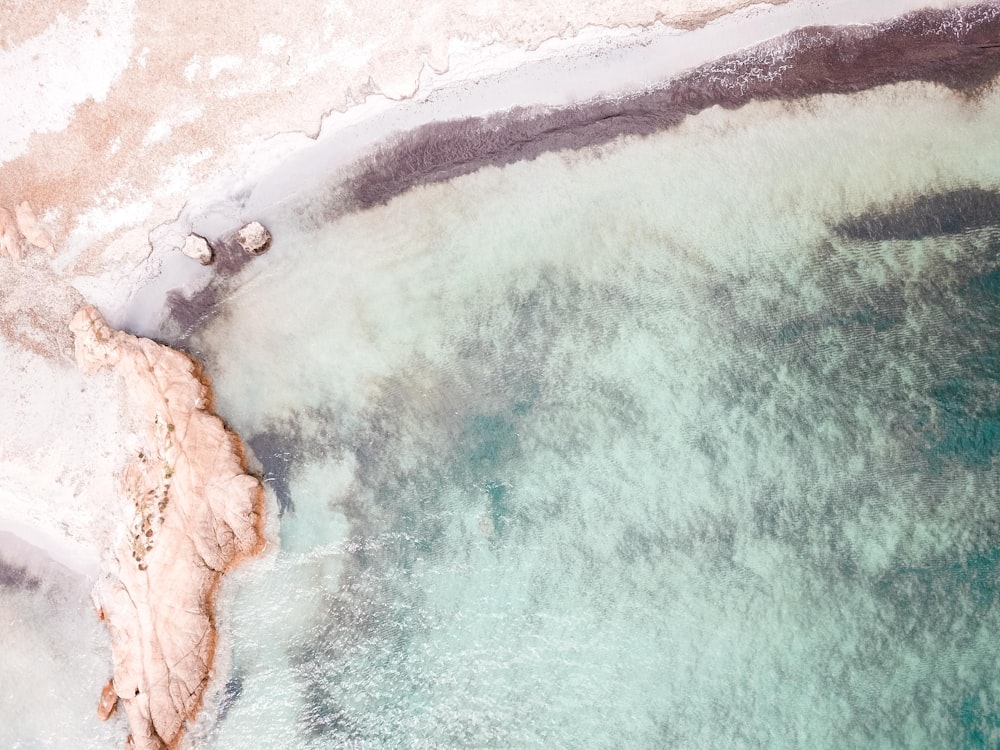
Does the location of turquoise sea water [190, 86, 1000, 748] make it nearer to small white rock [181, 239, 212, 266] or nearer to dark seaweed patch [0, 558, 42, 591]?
small white rock [181, 239, 212, 266]

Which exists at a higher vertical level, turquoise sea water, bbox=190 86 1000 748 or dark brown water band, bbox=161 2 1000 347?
dark brown water band, bbox=161 2 1000 347

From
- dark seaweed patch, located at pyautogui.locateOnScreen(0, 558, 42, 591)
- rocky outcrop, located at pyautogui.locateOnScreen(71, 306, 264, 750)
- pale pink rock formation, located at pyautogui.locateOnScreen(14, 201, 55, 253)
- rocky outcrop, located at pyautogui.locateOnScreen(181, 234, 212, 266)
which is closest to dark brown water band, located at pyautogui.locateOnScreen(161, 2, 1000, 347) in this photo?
rocky outcrop, located at pyautogui.locateOnScreen(181, 234, 212, 266)

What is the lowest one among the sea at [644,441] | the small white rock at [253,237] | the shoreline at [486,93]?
the sea at [644,441]

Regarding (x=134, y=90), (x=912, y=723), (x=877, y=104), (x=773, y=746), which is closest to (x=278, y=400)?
(x=134, y=90)

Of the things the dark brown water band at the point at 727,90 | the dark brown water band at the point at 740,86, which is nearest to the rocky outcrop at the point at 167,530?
the dark brown water band at the point at 727,90

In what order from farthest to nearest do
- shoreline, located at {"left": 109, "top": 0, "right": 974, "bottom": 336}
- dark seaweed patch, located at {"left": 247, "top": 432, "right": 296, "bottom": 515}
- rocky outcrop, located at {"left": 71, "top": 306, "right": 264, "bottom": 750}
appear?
dark seaweed patch, located at {"left": 247, "top": 432, "right": 296, "bottom": 515} < shoreline, located at {"left": 109, "top": 0, "right": 974, "bottom": 336} < rocky outcrop, located at {"left": 71, "top": 306, "right": 264, "bottom": 750}

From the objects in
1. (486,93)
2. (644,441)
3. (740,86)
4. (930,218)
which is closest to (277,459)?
(644,441)

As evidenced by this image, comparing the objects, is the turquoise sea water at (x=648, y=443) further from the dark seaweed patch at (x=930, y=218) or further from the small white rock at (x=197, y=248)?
the small white rock at (x=197, y=248)

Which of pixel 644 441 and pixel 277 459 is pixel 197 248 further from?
pixel 644 441

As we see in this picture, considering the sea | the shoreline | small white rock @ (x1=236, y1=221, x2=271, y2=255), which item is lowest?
the sea
